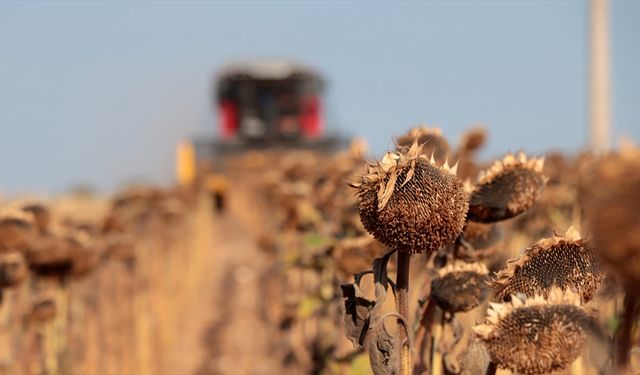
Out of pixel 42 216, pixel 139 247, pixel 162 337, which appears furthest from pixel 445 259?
pixel 162 337

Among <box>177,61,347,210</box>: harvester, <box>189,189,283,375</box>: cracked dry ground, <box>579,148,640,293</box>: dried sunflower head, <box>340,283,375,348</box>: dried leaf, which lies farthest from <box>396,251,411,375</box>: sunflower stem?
<box>177,61,347,210</box>: harvester

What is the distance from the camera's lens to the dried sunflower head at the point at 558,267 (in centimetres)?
216

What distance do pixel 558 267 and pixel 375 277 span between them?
39 centimetres

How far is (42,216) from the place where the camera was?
19.4ft

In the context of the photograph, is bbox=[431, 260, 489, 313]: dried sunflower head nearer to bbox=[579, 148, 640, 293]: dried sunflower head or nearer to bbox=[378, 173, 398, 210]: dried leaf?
bbox=[378, 173, 398, 210]: dried leaf

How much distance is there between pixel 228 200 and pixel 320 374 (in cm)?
2040

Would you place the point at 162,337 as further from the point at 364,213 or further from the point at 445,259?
the point at 364,213

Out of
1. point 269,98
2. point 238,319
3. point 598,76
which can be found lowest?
point 238,319

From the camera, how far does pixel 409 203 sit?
2.17 metres

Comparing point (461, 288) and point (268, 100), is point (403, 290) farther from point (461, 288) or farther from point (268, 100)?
point (268, 100)

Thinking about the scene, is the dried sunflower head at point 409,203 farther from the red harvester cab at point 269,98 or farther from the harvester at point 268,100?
the red harvester cab at point 269,98

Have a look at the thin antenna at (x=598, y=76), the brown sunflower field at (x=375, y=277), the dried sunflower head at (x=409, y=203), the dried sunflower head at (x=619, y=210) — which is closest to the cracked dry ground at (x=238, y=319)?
the brown sunflower field at (x=375, y=277)

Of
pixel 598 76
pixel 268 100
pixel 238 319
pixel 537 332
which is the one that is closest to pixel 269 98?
pixel 268 100

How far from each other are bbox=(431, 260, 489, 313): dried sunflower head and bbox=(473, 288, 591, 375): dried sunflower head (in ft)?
2.36
